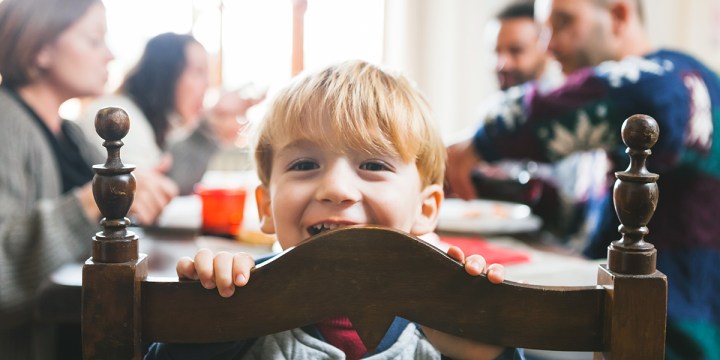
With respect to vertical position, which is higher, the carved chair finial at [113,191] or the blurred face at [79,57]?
the blurred face at [79,57]

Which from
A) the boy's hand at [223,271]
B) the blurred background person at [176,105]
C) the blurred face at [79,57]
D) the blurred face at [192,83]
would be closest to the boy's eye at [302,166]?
the boy's hand at [223,271]

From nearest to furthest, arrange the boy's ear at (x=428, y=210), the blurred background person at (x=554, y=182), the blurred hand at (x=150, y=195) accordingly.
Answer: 1. the boy's ear at (x=428, y=210)
2. the blurred hand at (x=150, y=195)
3. the blurred background person at (x=554, y=182)

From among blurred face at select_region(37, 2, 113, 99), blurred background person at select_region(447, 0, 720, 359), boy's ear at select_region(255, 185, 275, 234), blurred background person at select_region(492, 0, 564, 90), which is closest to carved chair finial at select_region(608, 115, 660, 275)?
boy's ear at select_region(255, 185, 275, 234)

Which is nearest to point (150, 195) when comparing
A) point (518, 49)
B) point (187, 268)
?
point (187, 268)

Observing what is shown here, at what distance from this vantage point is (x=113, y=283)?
0.62 meters

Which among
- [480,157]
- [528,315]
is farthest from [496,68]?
[528,315]

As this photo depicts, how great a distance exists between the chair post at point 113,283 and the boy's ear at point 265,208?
12.9 inches

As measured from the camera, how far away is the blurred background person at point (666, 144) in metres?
1.30

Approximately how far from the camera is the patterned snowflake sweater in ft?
4.27

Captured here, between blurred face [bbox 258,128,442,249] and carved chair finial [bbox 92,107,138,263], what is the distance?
24 centimetres

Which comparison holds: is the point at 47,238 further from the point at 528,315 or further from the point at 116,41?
the point at 116,41

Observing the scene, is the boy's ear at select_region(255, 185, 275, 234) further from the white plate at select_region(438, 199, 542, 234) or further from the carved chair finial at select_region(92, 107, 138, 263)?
the white plate at select_region(438, 199, 542, 234)

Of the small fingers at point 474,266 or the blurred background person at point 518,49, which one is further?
the blurred background person at point 518,49

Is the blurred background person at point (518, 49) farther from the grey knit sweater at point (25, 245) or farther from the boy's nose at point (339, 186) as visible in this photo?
the boy's nose at point (339, 186)
